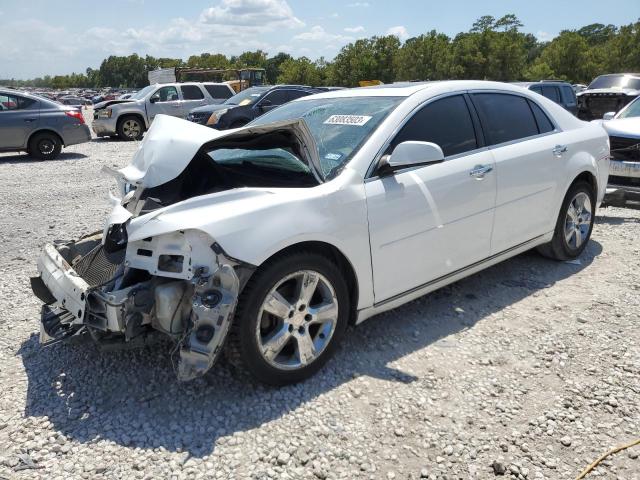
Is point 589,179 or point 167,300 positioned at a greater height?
point 589,179

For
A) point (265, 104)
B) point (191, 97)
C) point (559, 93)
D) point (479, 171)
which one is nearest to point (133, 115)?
point (191, 97)

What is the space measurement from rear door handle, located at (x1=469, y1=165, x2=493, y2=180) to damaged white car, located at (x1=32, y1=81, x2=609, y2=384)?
11 mm

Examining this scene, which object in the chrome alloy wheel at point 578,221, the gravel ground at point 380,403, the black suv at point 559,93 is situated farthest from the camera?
the black suv at point 559,93

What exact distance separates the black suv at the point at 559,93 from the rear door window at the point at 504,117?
1059 cm

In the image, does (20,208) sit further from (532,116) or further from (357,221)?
(532,116)

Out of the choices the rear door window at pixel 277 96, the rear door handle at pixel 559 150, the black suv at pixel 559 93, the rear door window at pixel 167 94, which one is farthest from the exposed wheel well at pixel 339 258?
the rear door window at pixel 167 94

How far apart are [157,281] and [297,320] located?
80 centimetres

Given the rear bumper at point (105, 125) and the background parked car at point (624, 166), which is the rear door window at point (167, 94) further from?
the background parked car at point (624, 166)

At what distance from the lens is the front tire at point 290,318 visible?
113 inches

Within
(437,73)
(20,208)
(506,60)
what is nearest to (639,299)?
(20,208)

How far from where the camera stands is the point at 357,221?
3232 millimetres

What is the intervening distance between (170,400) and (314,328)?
0.92m

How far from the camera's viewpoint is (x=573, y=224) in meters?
5.09

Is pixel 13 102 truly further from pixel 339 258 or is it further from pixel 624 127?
pixel 624 127
